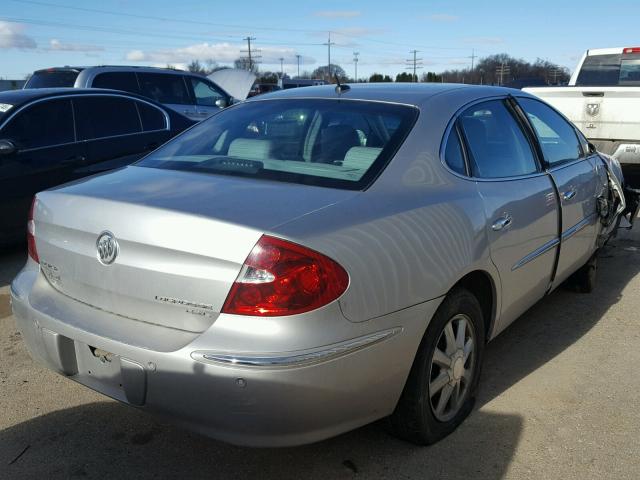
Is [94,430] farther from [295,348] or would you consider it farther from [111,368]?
[295,348]

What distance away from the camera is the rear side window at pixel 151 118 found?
22.8ft

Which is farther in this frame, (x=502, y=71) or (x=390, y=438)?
(x=502, y=71)

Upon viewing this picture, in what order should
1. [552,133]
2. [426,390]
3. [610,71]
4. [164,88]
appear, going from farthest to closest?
[164,88], [610,71], [552,133], [426,390]

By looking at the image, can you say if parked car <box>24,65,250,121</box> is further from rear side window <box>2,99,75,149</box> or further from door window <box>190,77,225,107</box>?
rear side window <box>2,99,75,149</box>

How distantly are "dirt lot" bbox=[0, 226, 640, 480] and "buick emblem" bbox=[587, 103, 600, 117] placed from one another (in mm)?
4429

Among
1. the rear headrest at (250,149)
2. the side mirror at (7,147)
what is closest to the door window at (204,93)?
the side mirror at (7,147)

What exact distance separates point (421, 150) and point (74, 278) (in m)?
1.56

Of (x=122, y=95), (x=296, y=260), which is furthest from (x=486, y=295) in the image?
(x=122, y=95)

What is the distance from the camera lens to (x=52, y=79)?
34.1 ft

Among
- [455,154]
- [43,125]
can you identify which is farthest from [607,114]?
[43,125]

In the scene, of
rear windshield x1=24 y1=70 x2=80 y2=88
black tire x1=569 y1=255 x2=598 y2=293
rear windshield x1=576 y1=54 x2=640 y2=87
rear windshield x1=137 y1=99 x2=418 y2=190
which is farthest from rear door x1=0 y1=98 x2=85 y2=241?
rear windshield x1=576 y1=54 x2=640 y2=87

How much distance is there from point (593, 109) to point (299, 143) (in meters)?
5.51

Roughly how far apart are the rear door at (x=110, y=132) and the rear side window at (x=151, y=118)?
0.07 m

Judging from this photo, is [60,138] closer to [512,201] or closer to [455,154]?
[455,154]
